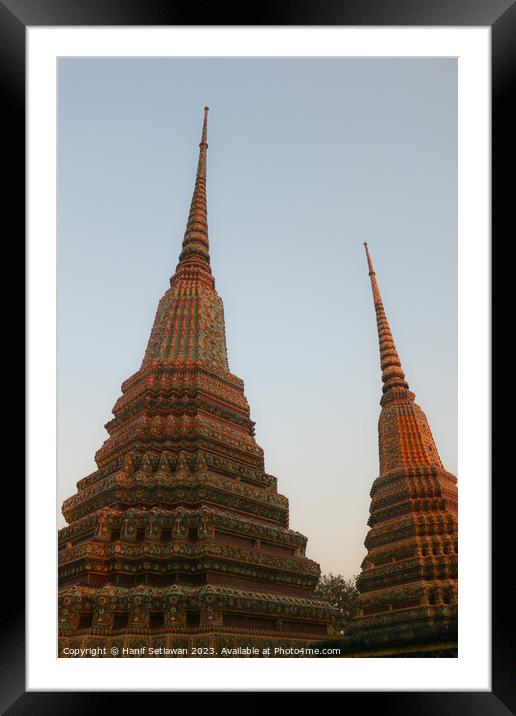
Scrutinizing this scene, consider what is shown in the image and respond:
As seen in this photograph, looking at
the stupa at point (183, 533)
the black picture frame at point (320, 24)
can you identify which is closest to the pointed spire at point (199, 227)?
the stupa at point (183, 533)

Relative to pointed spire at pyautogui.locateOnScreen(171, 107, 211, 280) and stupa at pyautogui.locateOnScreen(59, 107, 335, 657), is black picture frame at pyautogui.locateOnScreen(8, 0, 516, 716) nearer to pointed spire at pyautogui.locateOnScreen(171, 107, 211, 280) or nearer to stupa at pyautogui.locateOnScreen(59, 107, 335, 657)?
stupa at pyautogui.locateOnScreen(59, 107, 335, 657)

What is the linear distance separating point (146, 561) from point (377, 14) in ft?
23.1

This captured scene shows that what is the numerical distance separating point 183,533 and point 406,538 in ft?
18.1

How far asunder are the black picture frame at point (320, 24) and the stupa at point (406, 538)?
3790 millimetres

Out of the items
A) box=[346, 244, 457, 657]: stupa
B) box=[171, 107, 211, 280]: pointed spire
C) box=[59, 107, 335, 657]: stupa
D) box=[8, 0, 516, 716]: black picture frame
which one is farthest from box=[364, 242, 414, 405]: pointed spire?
box=[8, 0, 516, 716]: black picture frame

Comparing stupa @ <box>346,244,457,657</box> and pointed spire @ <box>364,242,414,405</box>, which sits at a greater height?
pointed spire @ <box>364,242,414,405</box>

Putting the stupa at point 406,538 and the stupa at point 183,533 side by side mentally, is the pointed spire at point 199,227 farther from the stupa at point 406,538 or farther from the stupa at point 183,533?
the stupa at point 406,538

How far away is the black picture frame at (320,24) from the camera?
607 centimetres

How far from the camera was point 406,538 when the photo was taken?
13.2 m

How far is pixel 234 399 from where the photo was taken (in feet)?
38.6

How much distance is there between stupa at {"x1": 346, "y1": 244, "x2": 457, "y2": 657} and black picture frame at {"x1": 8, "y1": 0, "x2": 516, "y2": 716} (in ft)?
12.4

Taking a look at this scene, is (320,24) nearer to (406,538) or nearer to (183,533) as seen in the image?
(183,533)

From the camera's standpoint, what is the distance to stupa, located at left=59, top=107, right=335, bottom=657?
28.2 ft

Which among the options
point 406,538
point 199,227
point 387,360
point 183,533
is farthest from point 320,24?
point 387,360
